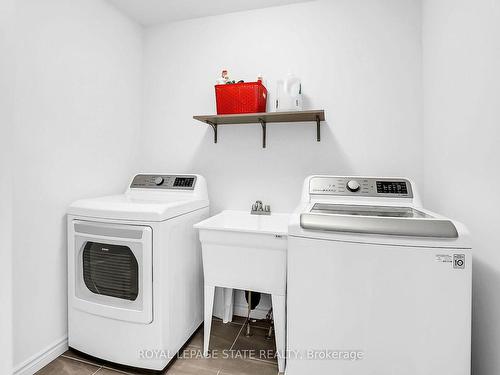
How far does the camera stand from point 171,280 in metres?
1.64

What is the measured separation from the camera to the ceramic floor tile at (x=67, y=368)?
158cm

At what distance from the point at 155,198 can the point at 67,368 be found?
1.15 meters

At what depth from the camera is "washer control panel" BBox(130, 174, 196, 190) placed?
7.01ft

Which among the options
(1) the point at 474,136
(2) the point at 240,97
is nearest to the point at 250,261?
(2) the point at 240,97

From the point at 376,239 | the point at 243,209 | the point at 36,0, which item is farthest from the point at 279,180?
the point at 36,0

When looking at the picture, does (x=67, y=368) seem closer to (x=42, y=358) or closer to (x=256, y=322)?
(x=42, y=358)

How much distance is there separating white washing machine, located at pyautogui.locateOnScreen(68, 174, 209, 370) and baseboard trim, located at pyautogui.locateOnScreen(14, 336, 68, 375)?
0.06 meters

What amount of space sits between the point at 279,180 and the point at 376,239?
110 cm

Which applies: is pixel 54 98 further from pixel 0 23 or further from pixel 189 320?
pixel 189 320

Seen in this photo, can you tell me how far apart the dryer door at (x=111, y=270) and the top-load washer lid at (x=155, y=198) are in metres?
0.09

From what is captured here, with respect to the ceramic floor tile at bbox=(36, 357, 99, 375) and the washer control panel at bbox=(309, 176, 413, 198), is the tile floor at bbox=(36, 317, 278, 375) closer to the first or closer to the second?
the ceramic floor tile at bbox=(36, 357, 99, 375)

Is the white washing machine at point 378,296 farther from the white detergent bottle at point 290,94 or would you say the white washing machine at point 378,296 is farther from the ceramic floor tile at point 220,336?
the white detergent bottle at point 290,94

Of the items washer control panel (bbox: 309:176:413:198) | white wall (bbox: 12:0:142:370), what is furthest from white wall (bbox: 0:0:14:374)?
washer control panel (bbox: 309:176:413:198)

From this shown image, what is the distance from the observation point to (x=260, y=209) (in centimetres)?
212
